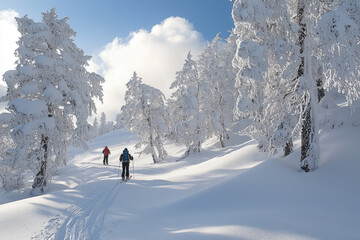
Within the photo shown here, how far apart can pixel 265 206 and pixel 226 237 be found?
2.05 metres

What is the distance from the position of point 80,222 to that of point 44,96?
939 centimetres

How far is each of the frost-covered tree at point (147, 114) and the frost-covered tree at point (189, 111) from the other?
1984 mm

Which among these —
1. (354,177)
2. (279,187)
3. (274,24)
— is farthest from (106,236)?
(274,24)

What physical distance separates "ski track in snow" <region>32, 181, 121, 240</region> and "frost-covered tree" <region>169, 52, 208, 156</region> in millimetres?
15001

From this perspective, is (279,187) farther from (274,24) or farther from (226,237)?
(274,24)

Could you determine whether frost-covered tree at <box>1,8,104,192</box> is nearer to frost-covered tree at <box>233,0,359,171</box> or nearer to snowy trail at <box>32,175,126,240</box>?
snowy trail at <box>32,175,126,240</box>

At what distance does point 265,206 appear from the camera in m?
5.79

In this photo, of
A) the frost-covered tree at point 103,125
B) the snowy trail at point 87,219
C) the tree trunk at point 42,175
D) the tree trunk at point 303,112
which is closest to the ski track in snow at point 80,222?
the snowy trail at point 87,219

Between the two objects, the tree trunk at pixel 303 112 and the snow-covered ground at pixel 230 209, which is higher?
the tree trunk at pixel 303 112

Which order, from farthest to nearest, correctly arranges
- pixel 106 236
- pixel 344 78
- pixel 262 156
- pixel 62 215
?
pixel 262 156
pixel 62 215
pixel 344 78
pixel 106 236

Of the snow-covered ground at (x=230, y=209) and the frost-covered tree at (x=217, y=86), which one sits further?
the frost-covered tree at (x=217, y=86)

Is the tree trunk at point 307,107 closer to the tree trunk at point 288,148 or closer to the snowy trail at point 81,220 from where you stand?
the tree trunk at point 288,148

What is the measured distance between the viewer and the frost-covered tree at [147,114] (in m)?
23.3

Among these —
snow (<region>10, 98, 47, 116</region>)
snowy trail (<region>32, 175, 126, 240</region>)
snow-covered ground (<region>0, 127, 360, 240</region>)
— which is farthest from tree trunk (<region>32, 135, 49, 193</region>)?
snowy trail (<region>32, 175, 126, 240</region>)
